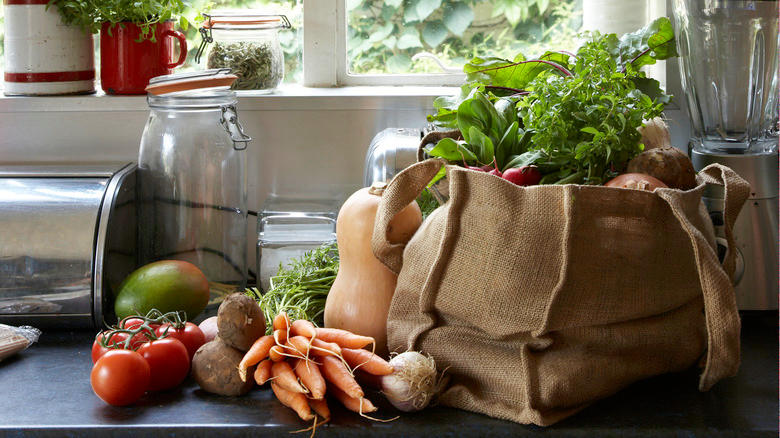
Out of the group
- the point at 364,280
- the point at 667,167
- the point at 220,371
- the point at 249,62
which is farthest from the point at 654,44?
the point at 220,371

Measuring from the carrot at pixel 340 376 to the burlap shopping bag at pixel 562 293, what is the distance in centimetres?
9

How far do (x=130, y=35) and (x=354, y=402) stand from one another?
2.74ft

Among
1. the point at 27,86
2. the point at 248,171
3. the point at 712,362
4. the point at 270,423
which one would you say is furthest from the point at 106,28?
the point at 712,362

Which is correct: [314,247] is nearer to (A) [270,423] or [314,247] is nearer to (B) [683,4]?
(A) [270,423]

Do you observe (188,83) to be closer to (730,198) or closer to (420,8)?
(420,8)

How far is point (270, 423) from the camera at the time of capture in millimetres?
935

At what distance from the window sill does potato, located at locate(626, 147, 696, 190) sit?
1.81 ft

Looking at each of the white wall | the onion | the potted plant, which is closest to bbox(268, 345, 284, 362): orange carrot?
the onion

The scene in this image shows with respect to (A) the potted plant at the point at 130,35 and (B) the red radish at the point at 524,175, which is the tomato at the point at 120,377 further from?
(A) the potted plant at the point at 130,35

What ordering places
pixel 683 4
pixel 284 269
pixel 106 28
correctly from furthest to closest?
pixel 106 28
pixel 284 269
pixel 683 4

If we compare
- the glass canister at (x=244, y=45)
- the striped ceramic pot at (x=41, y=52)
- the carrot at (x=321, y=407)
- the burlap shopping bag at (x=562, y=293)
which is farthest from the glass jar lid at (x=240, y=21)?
the carrot at (x=321, y=407)

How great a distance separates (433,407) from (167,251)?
572mm

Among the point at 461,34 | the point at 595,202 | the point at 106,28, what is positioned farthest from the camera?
the point at 461,34

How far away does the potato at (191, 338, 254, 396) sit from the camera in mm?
1004
